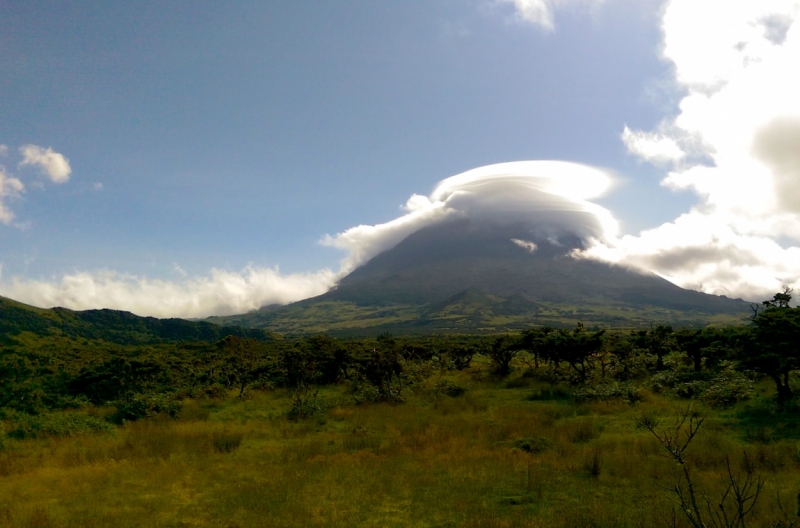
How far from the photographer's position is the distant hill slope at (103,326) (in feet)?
375

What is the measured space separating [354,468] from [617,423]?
11571 millimetres

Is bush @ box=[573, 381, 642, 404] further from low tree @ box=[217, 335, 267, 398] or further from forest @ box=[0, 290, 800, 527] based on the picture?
low tree @ box=[217, 335, 267, 398]

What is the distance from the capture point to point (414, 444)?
51.7 feet

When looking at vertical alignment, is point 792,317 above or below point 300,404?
above

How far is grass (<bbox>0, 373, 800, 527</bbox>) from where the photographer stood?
10047mm

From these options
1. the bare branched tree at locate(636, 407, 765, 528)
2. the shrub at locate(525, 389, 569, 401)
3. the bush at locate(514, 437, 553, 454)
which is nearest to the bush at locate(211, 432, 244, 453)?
the bush at locate(514, 437, 553, 454)

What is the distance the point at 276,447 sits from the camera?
1627 cm

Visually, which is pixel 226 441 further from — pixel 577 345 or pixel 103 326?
pixel 103 326

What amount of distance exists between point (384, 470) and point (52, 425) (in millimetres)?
15397

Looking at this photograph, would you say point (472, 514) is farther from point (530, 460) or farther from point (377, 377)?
point (377, 377)

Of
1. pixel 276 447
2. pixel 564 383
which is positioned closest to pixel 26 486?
pixel 276 447

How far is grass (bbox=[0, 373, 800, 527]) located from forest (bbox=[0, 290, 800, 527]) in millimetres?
72

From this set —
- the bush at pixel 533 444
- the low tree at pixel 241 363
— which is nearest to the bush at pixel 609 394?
the bush at pixel 533 444

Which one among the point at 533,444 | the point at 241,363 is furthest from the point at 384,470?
the point at 241,363
